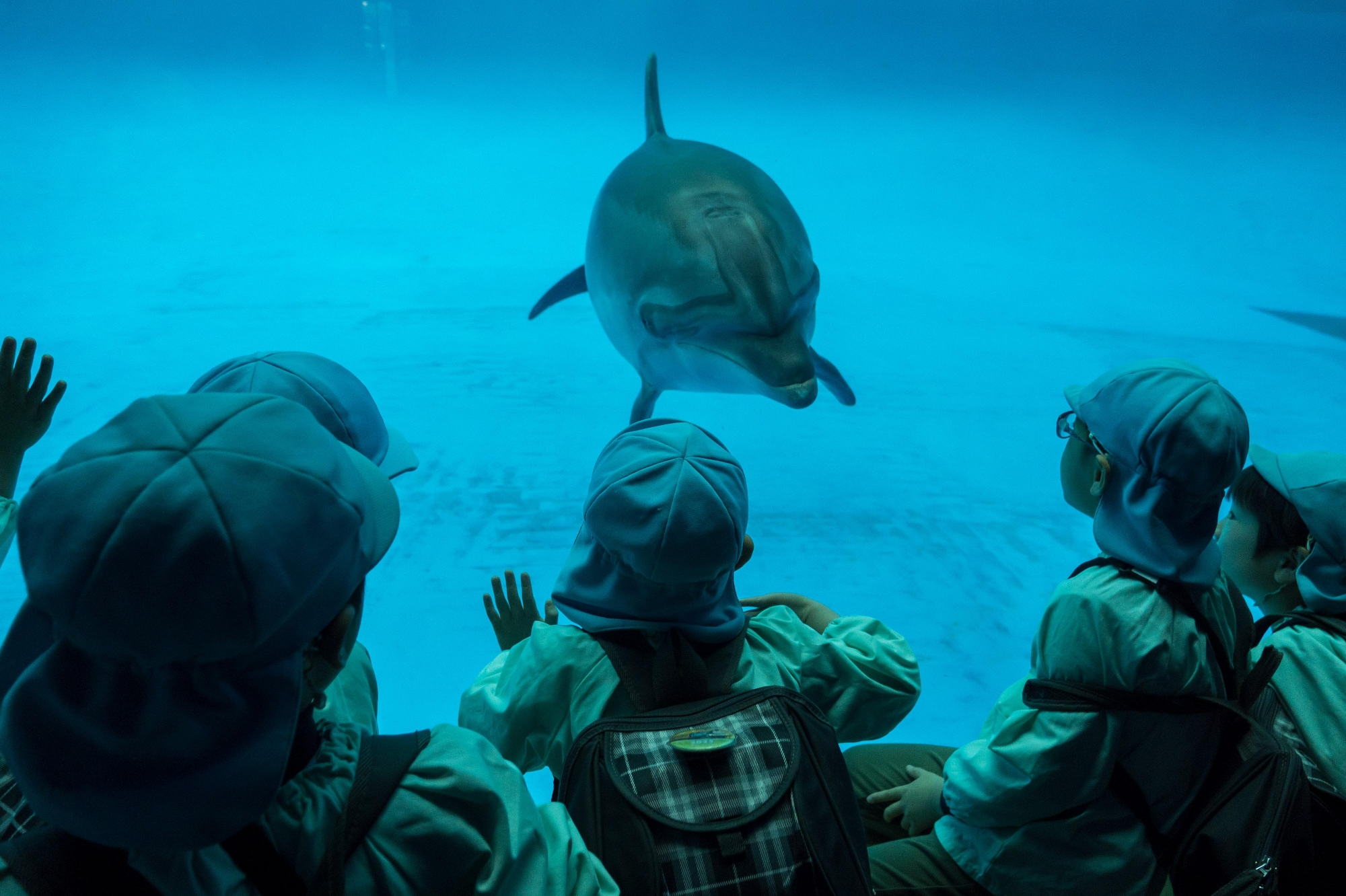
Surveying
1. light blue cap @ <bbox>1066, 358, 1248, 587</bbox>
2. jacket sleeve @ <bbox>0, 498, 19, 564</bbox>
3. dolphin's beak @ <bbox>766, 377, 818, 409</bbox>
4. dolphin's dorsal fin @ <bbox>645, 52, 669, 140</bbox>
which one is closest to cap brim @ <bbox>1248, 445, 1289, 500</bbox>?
light blue cap @ <bbox>1066, 358, 1248, 587</bbox>

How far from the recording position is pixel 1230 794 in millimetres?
1861

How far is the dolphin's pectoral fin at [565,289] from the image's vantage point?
526 cm

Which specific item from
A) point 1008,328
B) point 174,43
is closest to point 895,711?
point 1008,328

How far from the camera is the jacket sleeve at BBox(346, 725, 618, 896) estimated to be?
118cm

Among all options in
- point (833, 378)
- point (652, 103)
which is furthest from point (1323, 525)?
point (652, 103)

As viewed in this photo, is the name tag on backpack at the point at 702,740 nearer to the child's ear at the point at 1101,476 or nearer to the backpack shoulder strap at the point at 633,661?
the backpack shoulder strap at the point at 633,661

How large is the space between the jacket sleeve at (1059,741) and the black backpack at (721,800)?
62 centimetres

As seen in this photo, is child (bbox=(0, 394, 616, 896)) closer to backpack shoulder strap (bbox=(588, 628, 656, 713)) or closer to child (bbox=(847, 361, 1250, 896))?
backpack shoulder strap (bbox=(588, 628, 656, 713))

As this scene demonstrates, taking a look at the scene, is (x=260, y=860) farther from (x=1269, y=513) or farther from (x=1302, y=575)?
(x=1269, y=513)

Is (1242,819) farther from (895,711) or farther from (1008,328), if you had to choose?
(1008,328)

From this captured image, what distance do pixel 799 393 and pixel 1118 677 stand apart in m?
1.37

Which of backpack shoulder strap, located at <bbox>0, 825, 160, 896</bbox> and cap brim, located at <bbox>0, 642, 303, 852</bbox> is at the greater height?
cap brim, located at <bbox>0, 642, 303, 852</bbox>

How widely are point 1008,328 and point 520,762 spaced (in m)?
7.34

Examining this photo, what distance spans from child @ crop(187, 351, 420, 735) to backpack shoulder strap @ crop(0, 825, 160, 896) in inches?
28.1
